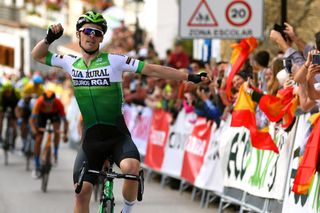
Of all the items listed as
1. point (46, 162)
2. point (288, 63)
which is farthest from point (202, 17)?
point (288, 63)

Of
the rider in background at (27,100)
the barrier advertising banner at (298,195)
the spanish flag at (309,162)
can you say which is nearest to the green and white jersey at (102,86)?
the spanish flag at (309,162)

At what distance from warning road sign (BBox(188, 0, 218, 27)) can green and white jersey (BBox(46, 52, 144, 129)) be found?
7.11 m

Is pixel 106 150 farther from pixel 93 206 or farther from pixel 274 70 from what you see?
pixel 93 206

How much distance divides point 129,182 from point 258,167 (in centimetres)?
349

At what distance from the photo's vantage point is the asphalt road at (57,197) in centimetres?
1373

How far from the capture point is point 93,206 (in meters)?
14.0

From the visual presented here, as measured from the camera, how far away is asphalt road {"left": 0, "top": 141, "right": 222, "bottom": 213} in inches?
541

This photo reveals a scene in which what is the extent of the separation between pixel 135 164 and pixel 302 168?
1902 mm

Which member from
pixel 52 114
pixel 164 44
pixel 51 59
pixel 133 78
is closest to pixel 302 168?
pixel 51 59

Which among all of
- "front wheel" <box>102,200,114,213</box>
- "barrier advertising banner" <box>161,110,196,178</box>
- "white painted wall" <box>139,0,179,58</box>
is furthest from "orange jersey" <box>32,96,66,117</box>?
"white painted wall" <box>139,0,179,58</box>

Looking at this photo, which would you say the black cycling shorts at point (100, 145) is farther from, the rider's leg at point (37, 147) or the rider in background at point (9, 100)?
the rider in background at point (9, 100)

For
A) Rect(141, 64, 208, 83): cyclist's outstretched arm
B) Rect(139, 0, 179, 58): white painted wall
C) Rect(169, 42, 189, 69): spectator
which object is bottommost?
Rect(141, 64, 208, 83): cyclist's outstretched arm

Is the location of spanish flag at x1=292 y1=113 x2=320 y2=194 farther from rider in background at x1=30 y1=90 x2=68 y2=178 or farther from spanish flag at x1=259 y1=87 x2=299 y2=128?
rider in background at x1=30 y1=90 x2=68 y2=178

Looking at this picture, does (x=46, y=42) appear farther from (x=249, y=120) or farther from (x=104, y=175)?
(x=249, y=120)
